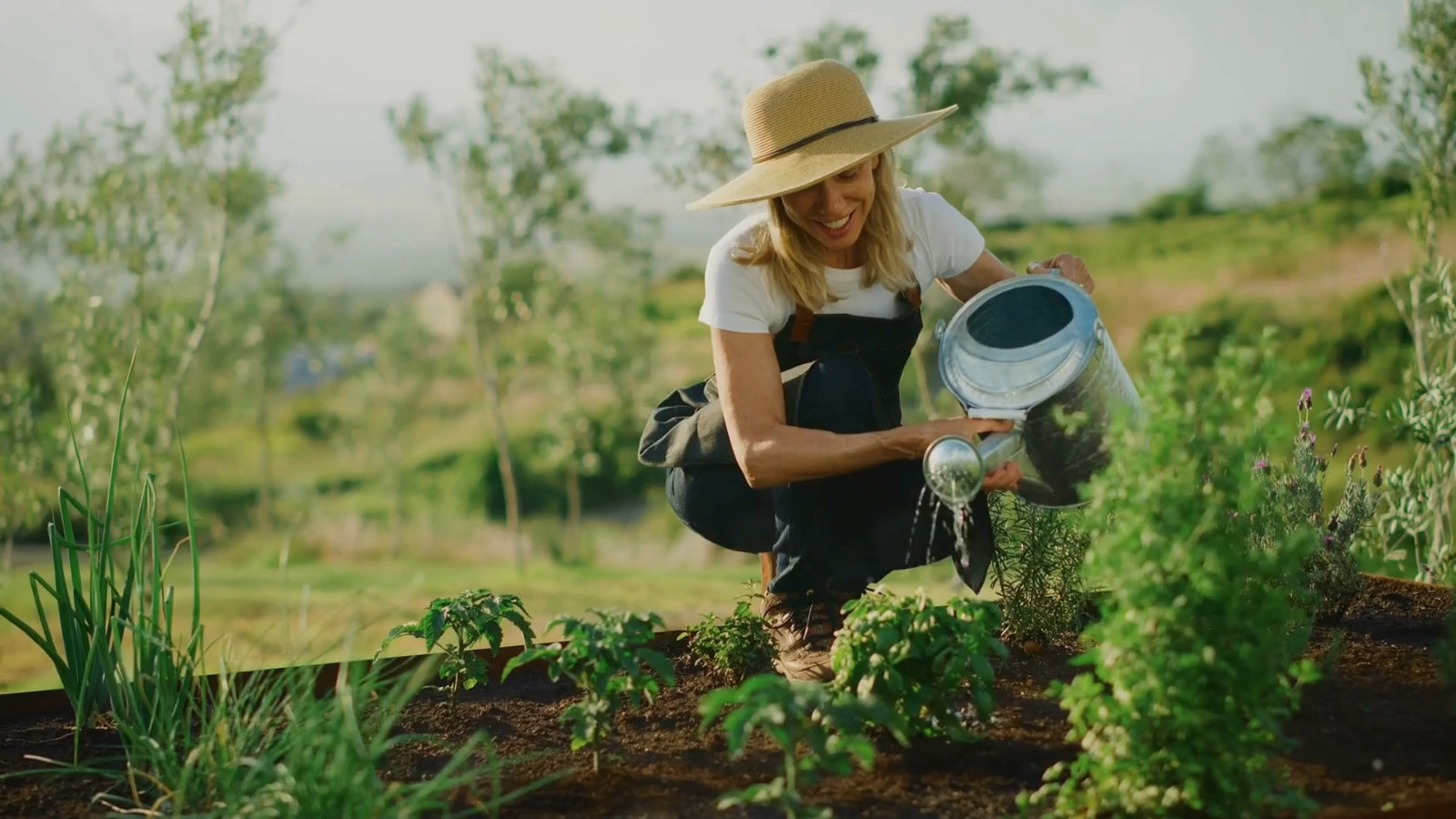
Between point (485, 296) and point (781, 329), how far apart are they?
15.9 feet

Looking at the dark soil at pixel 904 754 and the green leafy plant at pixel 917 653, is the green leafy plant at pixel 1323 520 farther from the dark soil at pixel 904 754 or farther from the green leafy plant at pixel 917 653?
the green leafy plant at pixel 917 653

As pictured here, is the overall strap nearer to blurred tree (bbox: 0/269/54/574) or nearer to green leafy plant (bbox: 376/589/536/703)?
green leafy plant (bbox: 376/589/536/703)

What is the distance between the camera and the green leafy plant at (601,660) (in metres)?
2.40

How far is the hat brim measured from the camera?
8.88 ft

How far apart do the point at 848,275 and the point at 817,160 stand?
1.03 ft

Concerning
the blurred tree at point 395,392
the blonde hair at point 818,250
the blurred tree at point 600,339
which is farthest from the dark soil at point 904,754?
the blurred tree at point 395,392

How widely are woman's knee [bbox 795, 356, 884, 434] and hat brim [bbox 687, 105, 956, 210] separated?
397 mm

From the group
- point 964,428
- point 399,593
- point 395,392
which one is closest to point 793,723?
point 964,428

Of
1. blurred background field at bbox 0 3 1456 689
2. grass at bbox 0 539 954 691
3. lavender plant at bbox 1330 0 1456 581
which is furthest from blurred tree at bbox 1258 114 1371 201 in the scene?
lavender plant at bbox 1330 0 1456 581

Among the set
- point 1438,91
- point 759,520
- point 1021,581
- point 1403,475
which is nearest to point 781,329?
point 759,520

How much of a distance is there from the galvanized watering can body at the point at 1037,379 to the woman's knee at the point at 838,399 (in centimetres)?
22

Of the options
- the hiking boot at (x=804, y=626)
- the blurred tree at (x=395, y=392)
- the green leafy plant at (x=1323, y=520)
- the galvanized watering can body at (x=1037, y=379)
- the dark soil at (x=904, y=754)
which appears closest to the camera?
the dark soil at (x=904, y=754)

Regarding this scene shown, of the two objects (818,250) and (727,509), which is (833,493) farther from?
(818,250)

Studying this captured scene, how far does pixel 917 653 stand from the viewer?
2.39 meters
